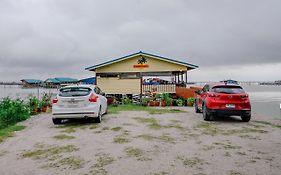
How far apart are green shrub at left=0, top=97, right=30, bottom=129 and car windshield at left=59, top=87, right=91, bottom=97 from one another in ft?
10.7

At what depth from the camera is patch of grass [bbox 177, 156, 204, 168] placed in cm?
580

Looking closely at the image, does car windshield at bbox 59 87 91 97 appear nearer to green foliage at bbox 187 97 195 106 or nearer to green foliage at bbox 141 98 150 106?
green foliage at bbox 141 98 150 106

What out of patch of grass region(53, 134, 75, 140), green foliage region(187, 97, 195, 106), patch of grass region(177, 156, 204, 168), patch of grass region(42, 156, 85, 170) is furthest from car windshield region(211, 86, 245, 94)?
green foliage region(187, 97, 195, 106)

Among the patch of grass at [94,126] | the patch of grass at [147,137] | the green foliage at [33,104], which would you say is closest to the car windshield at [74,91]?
the patch of grass at [94,126]

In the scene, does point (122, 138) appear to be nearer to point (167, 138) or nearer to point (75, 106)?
point (167, 138)

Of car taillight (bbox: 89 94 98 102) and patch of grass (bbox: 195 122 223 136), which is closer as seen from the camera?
patch of grass (bbox: 195 122 223 136)

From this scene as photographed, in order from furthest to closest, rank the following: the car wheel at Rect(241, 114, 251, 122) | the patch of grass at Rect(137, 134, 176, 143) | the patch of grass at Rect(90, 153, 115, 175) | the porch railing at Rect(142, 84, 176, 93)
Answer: the porch railing at Rect(142, 84, 176, 93)
the car wheel at Rect(241, 114, 251, 122)
the patch of grass at Rect(137, 134, 176, 143)
the patch of grass at Rect(90, 153, 115, 175)

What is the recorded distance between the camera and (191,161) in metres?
6.04

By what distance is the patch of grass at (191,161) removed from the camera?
228 inches

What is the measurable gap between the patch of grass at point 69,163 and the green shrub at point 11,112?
7.75 m

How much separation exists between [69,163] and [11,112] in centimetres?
868

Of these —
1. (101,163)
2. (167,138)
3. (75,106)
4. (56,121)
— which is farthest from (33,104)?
(101,163)

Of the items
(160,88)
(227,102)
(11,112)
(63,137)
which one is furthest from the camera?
(160,88)

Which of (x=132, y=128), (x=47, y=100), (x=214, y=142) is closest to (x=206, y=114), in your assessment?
(x=132, y=128)
